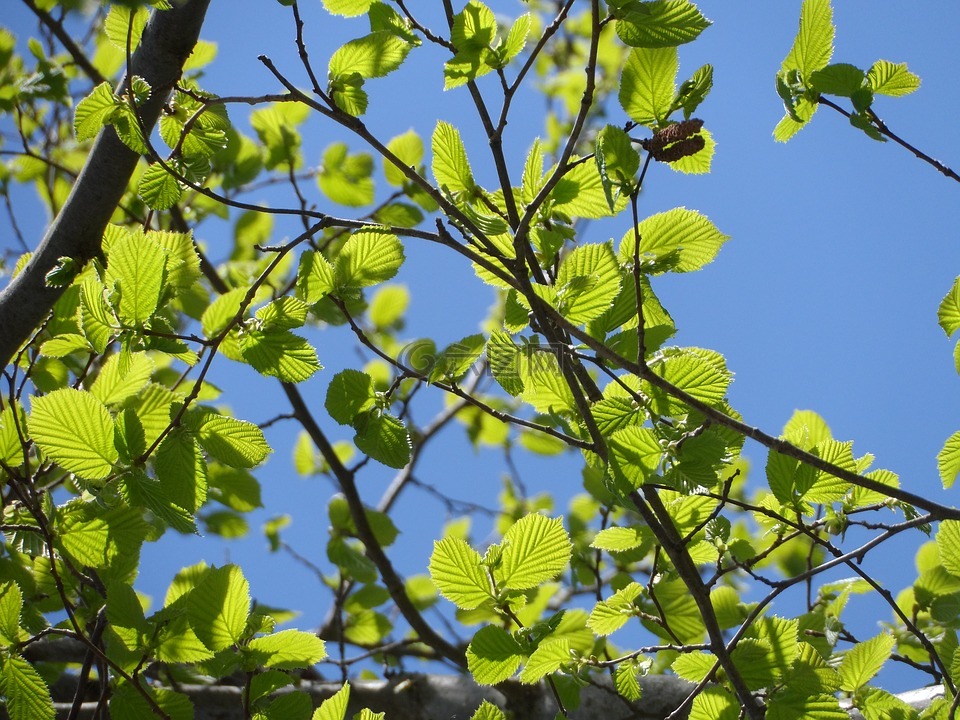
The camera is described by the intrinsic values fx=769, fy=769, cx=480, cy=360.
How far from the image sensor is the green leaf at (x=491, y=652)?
2.46 ft

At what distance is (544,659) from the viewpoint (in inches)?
29.6

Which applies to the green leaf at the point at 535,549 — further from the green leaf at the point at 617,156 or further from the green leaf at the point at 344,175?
the green leaf at the point at 344,175

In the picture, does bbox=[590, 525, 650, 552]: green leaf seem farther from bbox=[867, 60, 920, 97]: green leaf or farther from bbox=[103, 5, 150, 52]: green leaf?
bbox=[103, 5, 150, 52]: green leaf

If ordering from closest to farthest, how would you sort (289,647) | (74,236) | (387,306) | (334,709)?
(334,709), (289,647), (74,236), (387,306)

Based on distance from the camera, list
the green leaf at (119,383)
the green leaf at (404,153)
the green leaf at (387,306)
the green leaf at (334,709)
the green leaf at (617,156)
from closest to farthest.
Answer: the green leaf at (617,156) < the green leaf at (334,709) < the green leaf at (119,383) < the green leaf at (404,153) < the green leaf at (387,306)

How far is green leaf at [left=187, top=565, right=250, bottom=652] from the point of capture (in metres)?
0.81

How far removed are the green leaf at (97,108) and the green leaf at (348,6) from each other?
0.76ft

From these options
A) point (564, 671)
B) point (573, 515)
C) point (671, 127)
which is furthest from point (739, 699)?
point (573, 515)

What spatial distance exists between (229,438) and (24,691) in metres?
0.33

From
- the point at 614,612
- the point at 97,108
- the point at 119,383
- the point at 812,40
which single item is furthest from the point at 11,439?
the point at 812,40

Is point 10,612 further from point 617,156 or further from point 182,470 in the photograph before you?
point 617,156

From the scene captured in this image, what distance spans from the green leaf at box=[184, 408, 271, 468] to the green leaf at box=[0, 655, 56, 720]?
29 centimetres

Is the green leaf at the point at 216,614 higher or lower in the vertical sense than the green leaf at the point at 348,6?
lower

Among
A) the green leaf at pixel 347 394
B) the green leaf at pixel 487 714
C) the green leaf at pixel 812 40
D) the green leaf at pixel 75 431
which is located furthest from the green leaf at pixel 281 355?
the green leaf at pixel 812 40
